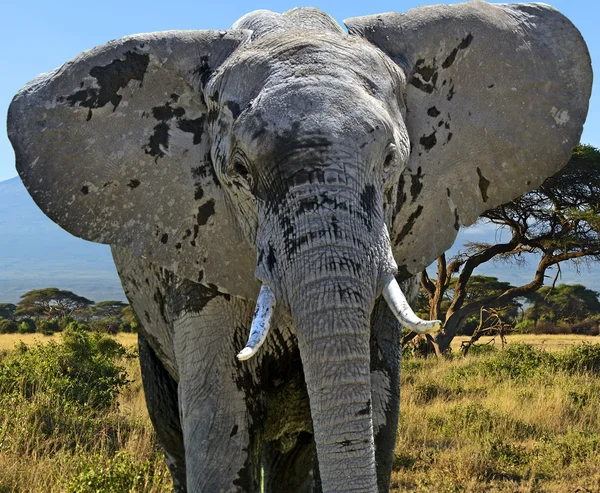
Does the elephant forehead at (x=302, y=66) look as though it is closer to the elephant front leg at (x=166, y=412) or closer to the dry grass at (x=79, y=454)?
the elephant front leg at (x=166, y=412)

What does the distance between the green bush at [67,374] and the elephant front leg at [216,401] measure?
3.53 metres

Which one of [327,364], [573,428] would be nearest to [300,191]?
[327,364]

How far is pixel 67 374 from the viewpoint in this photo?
330 inches

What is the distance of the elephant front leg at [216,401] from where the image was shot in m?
3.30

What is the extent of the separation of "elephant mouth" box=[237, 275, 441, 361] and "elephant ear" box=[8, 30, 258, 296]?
60cm

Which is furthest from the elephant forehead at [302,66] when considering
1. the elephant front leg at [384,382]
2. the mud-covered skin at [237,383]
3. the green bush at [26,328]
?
the green bush at [26,328]

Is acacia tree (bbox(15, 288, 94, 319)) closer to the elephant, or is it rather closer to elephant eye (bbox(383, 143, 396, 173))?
the elephant

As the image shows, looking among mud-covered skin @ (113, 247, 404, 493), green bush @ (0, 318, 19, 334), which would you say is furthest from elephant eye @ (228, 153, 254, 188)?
green bush @ (0, 318, 19, 334)

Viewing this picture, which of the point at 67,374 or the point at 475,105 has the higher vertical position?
the point at 475,105

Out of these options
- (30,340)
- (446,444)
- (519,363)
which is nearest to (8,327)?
(30,340)

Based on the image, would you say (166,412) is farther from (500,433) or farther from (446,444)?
(500,433)

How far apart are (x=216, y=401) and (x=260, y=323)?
2.95 ft

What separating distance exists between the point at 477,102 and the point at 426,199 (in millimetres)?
474

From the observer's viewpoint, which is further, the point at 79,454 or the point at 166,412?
the point at 79,454
